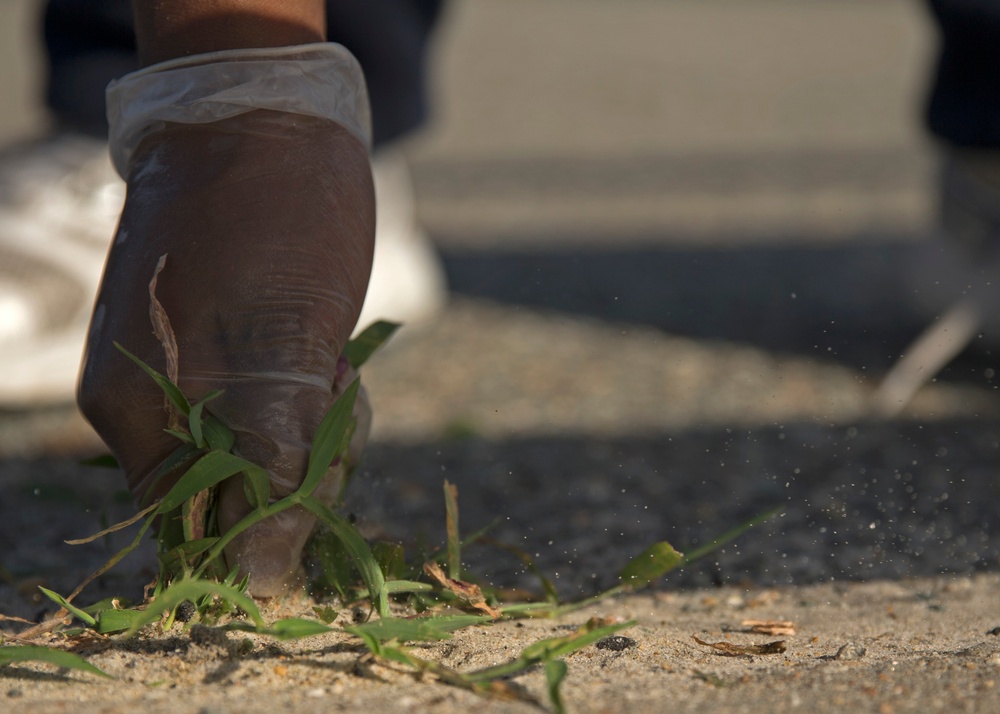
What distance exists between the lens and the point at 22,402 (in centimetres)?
165

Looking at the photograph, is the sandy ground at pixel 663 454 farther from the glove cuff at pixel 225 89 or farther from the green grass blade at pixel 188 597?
the glove cuff at pixel 225 89

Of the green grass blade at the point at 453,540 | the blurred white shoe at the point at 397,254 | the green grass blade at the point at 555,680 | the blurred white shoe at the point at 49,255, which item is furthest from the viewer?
the blurred white shoe at the point at 397,254

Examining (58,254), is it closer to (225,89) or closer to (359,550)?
(225,89)

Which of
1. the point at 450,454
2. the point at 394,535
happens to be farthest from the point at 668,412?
the point at 394,535

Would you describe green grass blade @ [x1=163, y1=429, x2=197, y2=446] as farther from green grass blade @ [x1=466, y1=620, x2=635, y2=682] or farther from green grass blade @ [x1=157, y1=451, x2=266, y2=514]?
green grass blade @ [x1=466, y1=620, x2=635, y2=682]

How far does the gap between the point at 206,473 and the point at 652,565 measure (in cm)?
38

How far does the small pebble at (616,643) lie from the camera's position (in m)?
0.83

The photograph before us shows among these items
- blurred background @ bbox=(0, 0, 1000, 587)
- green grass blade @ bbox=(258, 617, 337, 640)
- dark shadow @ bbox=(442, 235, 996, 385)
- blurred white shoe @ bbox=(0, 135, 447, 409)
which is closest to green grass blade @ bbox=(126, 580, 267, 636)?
green grass blade @ bbox=(258, 617, 337, 640)

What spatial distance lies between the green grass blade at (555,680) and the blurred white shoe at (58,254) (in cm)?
119

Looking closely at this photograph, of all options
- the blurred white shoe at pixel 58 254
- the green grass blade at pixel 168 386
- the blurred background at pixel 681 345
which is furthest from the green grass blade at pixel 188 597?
the blurred white shoe at pixel 58 254

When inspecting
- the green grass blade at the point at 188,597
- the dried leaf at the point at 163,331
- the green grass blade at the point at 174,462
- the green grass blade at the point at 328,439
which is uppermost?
the dried leaf at the point at 163,331

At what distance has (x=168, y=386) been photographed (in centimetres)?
77

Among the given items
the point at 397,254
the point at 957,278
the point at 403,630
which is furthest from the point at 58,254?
the point at 957,278

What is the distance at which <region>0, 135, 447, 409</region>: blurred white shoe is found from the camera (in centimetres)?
162
